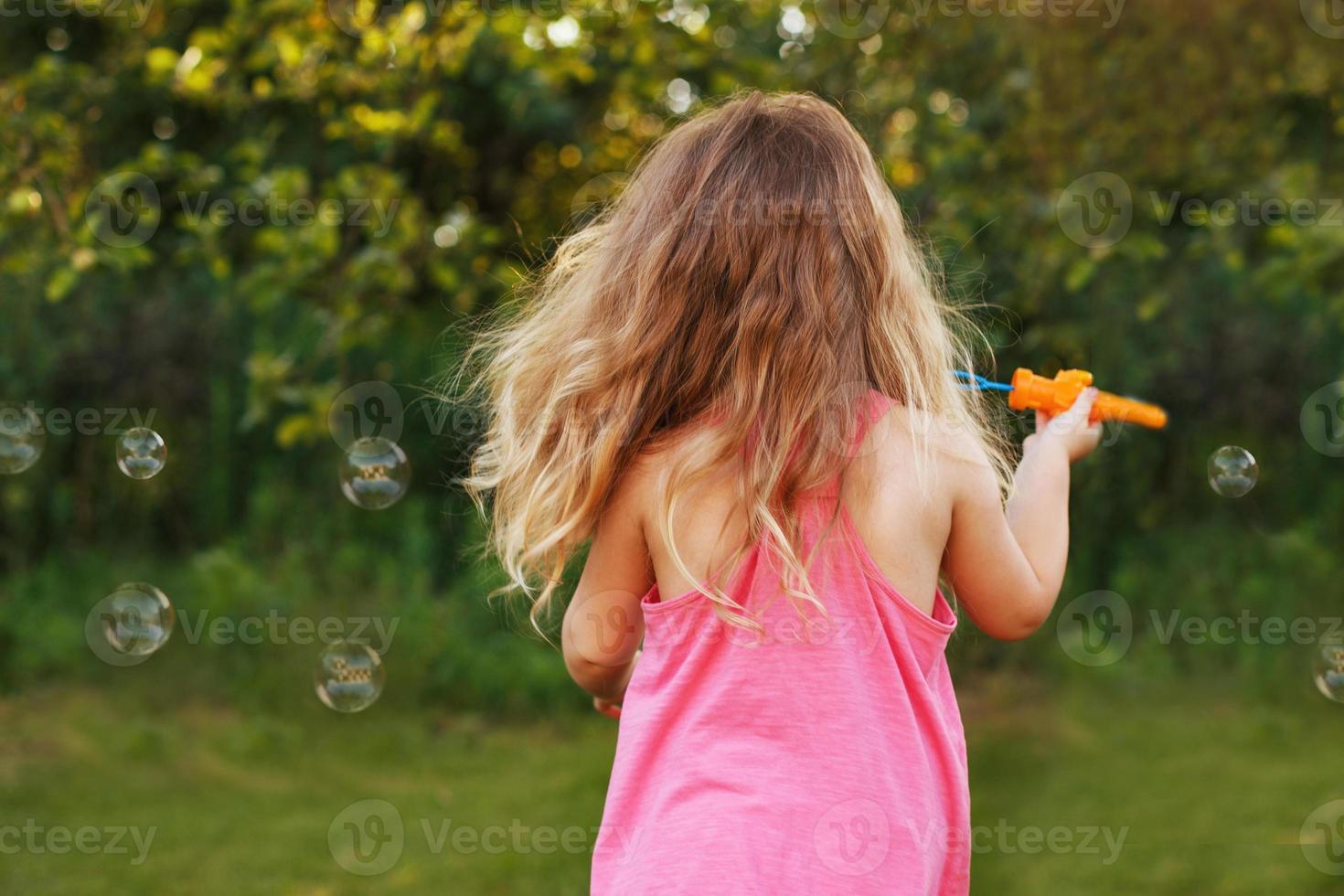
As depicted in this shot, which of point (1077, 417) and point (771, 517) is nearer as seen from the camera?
point (771, 517)

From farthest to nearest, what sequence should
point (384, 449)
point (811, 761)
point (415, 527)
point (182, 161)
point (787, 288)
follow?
point (415, 527)
point (182, 161)
point (384, 449)
point (787, 288)
point (811, 761)

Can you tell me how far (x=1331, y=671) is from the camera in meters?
2.99

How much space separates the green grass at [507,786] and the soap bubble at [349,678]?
1.12 m

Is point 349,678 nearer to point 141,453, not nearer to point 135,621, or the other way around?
point 135,621

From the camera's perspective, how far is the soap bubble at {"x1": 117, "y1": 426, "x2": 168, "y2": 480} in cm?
292

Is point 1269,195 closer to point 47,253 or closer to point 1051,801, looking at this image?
point 1051,801

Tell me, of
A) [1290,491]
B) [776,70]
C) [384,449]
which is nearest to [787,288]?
[384,449]

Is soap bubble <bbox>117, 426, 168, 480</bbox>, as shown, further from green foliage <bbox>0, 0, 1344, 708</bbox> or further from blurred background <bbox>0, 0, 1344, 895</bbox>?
green foliage <bbox>0, 0, 1344, 708</bbox>

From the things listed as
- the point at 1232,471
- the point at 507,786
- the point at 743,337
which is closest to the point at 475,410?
the point at 507,786

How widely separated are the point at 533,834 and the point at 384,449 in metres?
1.69

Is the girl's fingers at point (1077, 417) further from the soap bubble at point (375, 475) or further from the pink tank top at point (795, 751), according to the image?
the soap bubble at point (375, 475)

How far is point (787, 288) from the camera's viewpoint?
161cm

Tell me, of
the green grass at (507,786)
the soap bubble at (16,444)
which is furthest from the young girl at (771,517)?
the green grass at (507,786)

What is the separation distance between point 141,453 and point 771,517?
1.95 meters
